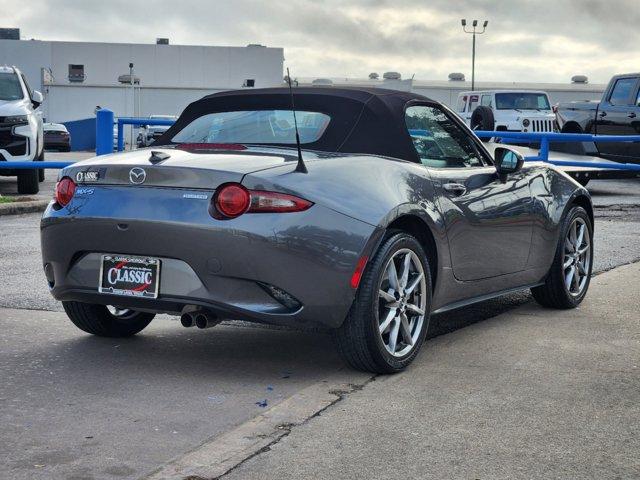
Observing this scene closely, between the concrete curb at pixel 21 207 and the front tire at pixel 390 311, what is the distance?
9421 mm

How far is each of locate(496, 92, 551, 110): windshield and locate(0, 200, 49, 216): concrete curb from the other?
22297mm

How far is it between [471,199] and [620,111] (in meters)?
17.1

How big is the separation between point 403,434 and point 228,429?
68 centimetres

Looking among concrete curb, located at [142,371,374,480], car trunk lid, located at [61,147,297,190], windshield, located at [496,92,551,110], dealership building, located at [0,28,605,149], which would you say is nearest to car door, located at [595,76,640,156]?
windshield, located at [496,92,551,110]

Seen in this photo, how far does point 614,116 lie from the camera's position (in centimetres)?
2259

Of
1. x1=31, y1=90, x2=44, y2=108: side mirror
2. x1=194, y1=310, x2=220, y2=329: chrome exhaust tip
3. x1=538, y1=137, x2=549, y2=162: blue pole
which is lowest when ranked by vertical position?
x1=194, y1=310, x2=220, y2=329: chrome exhaust tip

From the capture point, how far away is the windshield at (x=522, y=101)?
34.7 metres

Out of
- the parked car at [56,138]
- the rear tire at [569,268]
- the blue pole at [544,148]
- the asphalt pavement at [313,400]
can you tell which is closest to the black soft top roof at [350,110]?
the asphalt pavement at [313,400]

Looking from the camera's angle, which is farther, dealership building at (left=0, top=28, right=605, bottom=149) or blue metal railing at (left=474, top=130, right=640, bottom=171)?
dealership building at (left=0, top=28, right=605, bottom=149)

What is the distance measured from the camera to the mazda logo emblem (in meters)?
5.30

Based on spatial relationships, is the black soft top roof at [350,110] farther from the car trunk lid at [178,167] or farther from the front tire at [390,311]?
the front tire at [390,311]

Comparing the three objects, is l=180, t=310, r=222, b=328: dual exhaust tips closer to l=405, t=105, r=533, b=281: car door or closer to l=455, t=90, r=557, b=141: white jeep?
l=405, t=105, r=533, b=281: car door

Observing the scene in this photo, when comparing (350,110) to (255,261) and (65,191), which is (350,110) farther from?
(65,191)

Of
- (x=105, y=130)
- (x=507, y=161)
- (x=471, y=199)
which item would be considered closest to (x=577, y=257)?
(x=507, y=161)
